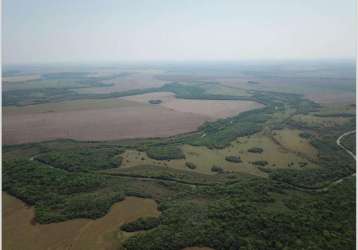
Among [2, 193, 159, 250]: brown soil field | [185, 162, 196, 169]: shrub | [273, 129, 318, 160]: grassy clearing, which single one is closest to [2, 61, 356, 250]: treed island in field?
[2, 193, 159, 250]: brown soil field

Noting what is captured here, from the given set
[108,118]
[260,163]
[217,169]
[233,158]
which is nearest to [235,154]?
[233,158]

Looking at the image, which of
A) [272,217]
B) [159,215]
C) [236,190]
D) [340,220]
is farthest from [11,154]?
[340,220]

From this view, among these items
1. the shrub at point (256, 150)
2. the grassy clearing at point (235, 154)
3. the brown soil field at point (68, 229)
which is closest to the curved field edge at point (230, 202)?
the brown soil field at point (68, 229)

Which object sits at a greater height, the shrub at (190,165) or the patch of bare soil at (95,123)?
the patch of bare soil at (95,123)

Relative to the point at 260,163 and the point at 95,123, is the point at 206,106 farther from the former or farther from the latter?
the point at 260,163

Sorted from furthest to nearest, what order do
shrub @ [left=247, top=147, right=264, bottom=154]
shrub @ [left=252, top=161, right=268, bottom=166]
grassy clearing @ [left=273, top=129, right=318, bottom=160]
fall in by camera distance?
shrub @ [left=247, top=147, right=264, bottom=154] < grassy clearing @ [left=273, top=129, right=318, bottom=160] < shrub @ [left=252, top=161, right=268, bottom=166]

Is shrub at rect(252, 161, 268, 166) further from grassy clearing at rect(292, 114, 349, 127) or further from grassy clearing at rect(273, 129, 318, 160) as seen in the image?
grassy clearing at rect(292, 114, 349, 127)

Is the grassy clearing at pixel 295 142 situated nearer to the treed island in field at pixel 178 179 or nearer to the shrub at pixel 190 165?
the treed island in field at pixel 178 179
